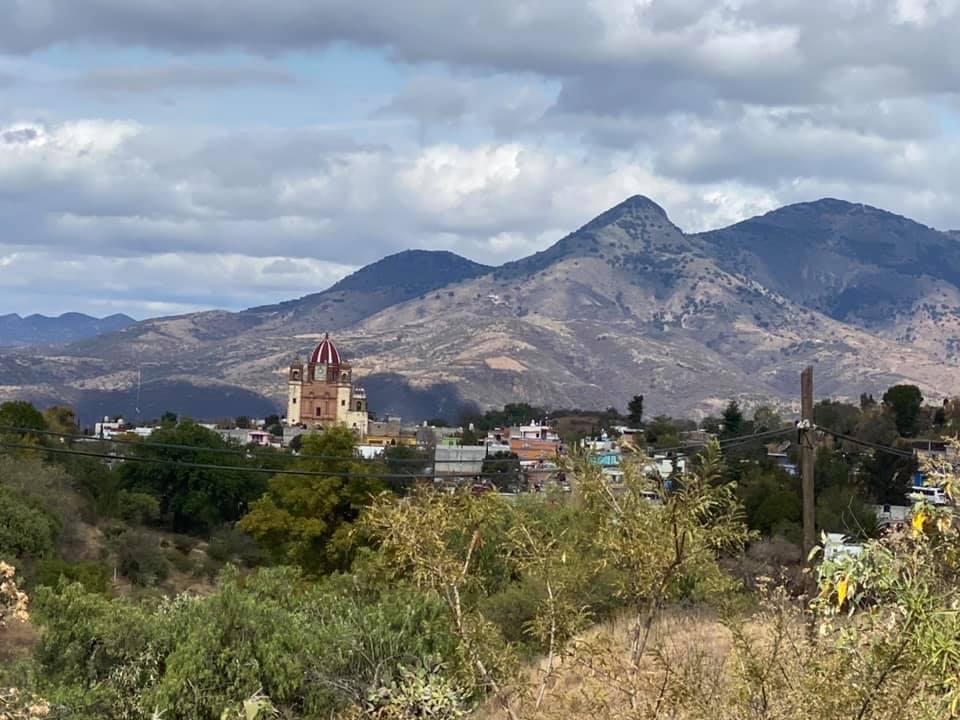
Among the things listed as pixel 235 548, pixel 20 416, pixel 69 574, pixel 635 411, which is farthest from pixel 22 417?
A: pixel 635 411

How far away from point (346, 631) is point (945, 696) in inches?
440

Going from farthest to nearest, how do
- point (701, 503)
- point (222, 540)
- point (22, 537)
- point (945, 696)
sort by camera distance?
1. point (222, 540)
2. point (22, 537)
3. point (701, 503)
4. point (945, 696)

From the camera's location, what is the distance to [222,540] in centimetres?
5334

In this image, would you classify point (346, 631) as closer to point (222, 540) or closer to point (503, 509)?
point (503, 509)

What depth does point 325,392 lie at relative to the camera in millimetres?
138375

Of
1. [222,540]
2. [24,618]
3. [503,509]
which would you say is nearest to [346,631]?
[503,509]

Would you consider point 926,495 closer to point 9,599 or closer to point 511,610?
point 9,599

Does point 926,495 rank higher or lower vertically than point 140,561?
higher

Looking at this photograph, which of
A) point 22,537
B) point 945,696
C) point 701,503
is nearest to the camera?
point 945,696

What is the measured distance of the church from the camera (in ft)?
451

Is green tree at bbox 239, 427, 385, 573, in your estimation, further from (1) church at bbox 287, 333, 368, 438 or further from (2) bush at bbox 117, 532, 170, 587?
(1) church at bbox 287, 333, 368, 438

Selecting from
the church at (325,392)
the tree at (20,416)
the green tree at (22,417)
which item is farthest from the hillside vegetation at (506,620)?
the church at (325,392)

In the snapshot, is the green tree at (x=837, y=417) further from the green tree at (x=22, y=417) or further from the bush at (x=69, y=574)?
the bush at (x=69, y=574)

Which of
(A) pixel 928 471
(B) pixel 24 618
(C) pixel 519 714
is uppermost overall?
(A) pixel 928 471
